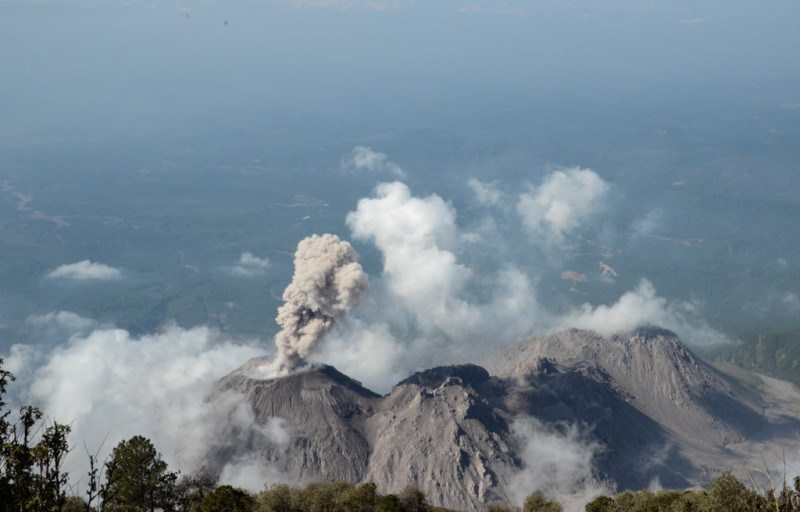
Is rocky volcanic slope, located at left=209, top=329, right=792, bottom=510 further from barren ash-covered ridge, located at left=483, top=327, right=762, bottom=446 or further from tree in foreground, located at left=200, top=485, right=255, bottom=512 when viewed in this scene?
tree in foreground, located at left=200, top=485, right=255, bottom=512

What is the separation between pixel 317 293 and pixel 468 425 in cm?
3534

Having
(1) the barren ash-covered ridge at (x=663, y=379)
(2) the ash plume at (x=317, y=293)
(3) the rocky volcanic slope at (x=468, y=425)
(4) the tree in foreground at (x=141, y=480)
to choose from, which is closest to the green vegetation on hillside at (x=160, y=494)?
(4) the tree in foreground at (x=141, y=480)

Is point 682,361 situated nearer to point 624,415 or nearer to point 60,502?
point 624,415

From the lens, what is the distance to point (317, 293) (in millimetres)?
123812

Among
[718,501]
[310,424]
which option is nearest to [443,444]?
[310,424]

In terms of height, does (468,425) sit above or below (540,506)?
above

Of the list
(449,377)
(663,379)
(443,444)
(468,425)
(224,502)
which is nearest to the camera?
(224,502)

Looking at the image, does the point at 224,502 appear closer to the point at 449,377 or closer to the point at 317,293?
the point at 317,293

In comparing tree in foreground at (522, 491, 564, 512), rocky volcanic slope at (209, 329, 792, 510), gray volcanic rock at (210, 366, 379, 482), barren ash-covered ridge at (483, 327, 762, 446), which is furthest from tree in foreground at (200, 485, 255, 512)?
barren ash-covered ridge at (483, 327, 762, 446)

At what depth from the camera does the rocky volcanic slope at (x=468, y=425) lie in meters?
117

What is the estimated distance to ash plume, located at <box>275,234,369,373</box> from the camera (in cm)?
12238

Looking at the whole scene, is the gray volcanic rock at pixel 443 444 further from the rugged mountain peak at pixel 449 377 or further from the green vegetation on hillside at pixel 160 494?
the green vegetation on hillside at pixel 160 494

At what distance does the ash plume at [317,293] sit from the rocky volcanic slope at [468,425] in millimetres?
6681

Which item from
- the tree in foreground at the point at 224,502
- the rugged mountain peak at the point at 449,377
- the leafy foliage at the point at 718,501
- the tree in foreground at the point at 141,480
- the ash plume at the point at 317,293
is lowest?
the leafy foliage at the point at 718,501
